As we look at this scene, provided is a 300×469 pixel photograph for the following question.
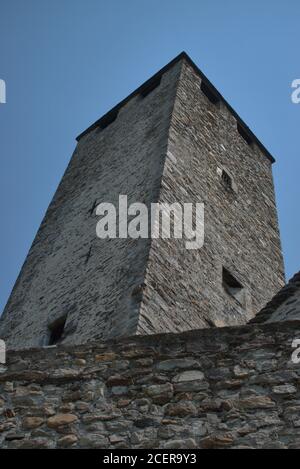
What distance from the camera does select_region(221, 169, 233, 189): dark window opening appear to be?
38.6 feet

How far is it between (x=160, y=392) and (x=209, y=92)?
32.5ft

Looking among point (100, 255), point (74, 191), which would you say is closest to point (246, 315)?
point (100, 255)

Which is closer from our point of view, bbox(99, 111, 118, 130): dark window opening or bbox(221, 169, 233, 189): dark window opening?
bbox(221, 169, 233, 189): dark window opening

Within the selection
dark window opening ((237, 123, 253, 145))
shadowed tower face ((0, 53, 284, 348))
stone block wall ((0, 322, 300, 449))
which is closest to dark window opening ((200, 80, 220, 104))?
shadowed tower face ((0, 53, 284, 348))

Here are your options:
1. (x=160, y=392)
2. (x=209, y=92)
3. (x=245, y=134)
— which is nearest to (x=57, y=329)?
(x=160, y=392)

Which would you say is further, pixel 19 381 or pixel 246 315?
pixel 246 315

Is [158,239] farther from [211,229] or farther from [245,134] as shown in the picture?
[245,134]

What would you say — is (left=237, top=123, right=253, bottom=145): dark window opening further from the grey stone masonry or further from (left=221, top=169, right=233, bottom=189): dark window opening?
the grey stone masonry

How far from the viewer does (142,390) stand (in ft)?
14.9

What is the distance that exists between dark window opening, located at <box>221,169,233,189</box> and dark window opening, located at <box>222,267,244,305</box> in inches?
89.4

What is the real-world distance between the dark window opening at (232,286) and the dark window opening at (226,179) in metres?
2.27

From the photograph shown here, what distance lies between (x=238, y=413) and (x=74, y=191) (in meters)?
8.56

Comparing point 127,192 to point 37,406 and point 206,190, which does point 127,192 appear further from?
point 37,406
